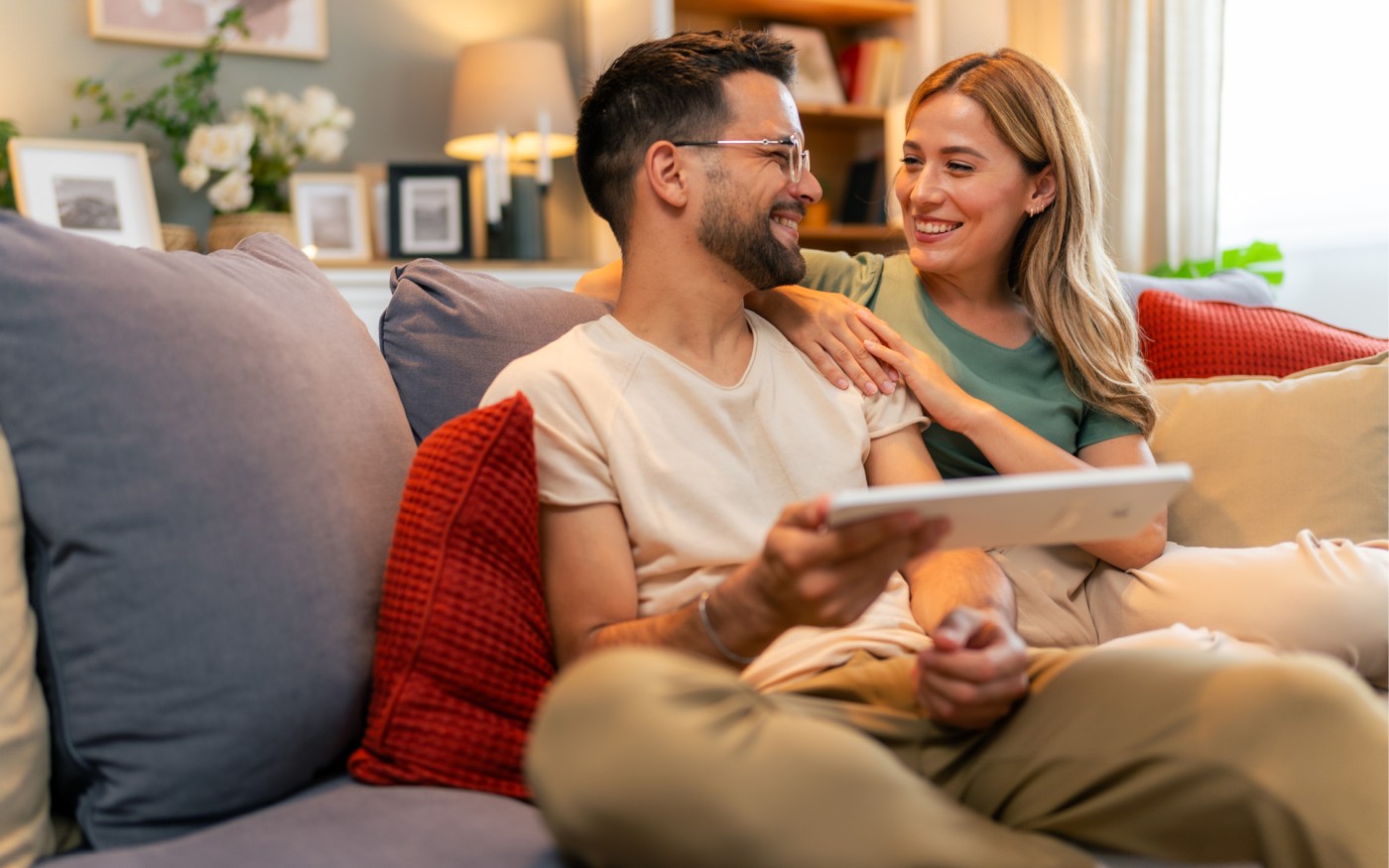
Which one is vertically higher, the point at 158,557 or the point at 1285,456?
the point at 158,557

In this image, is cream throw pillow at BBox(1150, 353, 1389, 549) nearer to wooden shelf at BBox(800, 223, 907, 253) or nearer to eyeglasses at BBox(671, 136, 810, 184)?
eyeglasses at BBox(671, 136, 810, 184)

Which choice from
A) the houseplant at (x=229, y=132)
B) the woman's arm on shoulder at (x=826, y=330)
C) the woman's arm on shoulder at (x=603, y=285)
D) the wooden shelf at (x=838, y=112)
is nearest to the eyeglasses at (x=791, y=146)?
the woman's arm on shoulder at (x=826, y=330)

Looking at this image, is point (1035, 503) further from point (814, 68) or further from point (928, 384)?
point (814, 68)

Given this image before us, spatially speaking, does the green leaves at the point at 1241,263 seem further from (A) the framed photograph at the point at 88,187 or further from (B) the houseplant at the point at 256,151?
(A) the framed photograph at the point at 88,187

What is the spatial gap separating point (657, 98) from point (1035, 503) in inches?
33.6

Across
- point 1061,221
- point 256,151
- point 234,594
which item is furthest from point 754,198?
point 256,151

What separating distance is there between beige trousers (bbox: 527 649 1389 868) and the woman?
46cm

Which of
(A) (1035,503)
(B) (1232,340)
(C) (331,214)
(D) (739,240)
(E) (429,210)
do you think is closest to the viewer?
(A) (1035,503)

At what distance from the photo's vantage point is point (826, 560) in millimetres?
947

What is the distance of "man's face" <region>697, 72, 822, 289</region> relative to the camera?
1486 mm

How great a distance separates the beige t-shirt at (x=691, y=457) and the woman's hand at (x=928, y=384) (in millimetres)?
103

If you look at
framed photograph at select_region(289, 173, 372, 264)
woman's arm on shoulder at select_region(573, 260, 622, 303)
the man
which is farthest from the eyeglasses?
framed photograph at select_region(289, 173, 372, 264)

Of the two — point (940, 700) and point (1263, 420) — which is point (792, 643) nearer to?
point (940, 700)

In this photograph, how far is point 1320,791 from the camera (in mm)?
910
